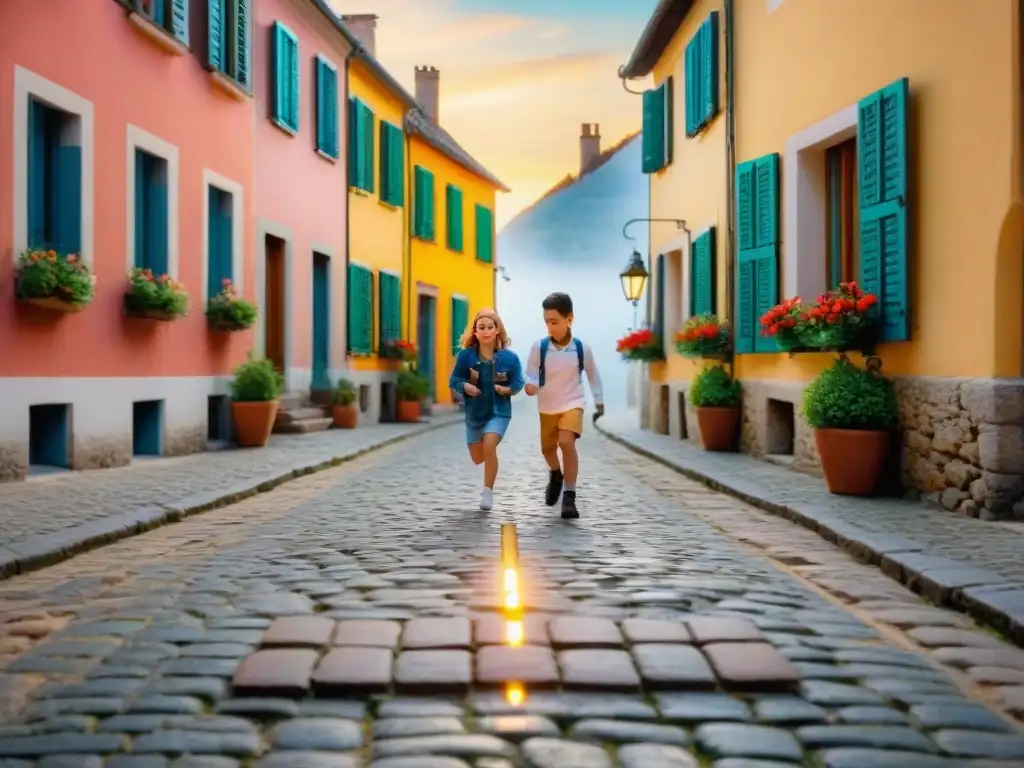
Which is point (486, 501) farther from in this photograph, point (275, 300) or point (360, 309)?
point (360, 309)

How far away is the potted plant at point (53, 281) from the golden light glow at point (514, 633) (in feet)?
23.0

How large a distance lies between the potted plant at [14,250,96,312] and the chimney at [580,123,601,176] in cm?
2889

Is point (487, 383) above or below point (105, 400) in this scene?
above

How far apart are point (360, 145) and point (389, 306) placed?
3.52 metres

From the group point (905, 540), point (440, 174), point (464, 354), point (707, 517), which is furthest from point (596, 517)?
point (440, 174)

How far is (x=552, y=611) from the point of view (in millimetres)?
4750

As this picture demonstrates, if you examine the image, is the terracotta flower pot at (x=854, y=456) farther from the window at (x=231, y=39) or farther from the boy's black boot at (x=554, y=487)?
the window at (x=231, y=39)

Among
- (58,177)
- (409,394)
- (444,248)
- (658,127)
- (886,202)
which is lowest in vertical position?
(409,394)

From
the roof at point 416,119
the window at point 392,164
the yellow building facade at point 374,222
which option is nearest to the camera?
the roof at point 416,119

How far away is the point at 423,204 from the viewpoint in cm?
2630

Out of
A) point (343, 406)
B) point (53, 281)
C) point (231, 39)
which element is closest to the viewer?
point (53, 281)

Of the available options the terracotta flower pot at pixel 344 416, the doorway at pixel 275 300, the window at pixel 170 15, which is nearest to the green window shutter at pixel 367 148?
the doorway at pixel 275 300

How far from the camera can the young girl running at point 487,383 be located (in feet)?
28.1

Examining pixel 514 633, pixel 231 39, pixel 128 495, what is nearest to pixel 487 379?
pixel 128 495
